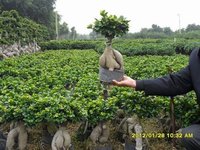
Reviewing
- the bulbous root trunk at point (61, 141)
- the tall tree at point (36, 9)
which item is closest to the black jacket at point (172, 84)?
the bulbous root trunk at point (61, 141)

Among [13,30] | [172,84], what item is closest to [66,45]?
[13,30]

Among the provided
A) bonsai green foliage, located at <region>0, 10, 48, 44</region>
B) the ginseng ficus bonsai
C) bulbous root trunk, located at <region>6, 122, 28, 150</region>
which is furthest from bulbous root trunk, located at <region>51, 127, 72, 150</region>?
bonsai green foliage, located at <region>0, 10, 48, 44</region>

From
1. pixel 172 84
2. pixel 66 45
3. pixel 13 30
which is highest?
Answer: pixel 13 30

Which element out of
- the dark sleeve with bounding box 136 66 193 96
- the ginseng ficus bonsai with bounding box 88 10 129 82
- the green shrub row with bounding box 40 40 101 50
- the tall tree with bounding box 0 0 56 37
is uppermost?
the tall tree with bounding box 0 0 56 37

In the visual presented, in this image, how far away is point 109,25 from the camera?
15.6ft

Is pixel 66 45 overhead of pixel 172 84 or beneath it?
beneath

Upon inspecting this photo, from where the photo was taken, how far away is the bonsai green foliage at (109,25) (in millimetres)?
4723

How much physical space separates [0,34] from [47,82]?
15.5 m

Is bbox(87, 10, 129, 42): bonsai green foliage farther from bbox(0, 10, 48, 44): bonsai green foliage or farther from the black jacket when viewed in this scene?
bbox(0, 10, 48, 44): bonsai green foliage

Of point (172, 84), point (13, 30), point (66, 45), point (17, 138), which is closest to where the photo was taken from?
point (172, 84)

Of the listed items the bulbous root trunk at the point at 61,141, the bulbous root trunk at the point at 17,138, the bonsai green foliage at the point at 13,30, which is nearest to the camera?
the bulbous root trunk at the point at 61,141

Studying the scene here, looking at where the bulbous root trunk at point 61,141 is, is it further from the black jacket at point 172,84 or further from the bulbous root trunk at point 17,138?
the black jacket at point 172,84

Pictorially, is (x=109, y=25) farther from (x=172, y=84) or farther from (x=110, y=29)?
(x=172, y=84)

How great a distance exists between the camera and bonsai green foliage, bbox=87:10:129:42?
4.72 metres
